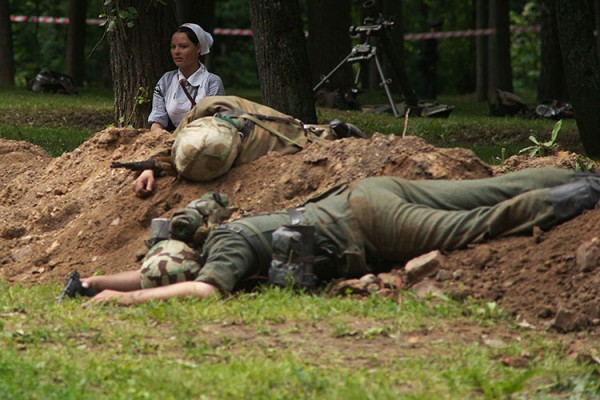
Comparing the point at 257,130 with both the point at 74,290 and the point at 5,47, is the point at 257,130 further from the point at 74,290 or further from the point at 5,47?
the point at 5,47

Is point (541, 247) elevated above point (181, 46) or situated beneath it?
situated beneath

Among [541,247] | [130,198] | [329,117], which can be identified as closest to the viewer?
[541,247]

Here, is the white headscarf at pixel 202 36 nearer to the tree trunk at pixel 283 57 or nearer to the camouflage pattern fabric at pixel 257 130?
the camouflage pattern fabric at pixel 257 130

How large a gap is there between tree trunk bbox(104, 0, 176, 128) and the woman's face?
5.84 feet

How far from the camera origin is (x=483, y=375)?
5441 millimetres

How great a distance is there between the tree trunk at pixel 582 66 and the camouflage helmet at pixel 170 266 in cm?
805

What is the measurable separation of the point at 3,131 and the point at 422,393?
11.1 m

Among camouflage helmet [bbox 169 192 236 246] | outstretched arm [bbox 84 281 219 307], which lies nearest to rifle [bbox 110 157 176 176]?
camouflage helmet [bbox 169 192 236 246]

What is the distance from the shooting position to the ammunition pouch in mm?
6883

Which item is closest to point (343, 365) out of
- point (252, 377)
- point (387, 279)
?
point (252, 377)

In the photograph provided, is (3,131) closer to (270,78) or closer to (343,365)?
(270,78)

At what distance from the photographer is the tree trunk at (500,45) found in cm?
2352

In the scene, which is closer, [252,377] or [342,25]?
[252,377]

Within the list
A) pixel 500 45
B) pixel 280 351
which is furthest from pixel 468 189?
pixel 500 45
